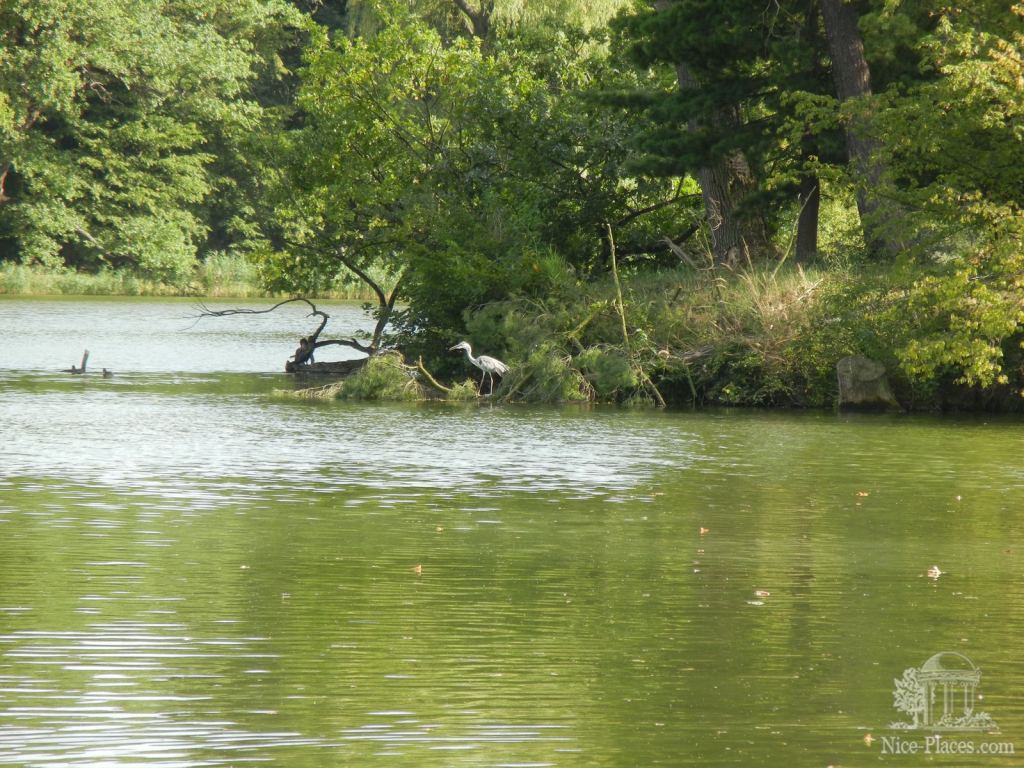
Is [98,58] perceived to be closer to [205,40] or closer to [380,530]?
[205,40]

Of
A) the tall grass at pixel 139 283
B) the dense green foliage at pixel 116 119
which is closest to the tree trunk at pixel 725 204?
the tall grass at pixel 139 283

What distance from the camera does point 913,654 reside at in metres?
7.86

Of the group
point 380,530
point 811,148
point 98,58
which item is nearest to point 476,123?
point 811,148

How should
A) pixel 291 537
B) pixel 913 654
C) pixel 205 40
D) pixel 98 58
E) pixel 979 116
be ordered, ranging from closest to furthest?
pixel 913 654 → pixel 291 537 → pixel 979 116 → pixel 98 58 → pixel 205 40

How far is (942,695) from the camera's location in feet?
23.2

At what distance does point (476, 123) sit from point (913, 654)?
23.7m

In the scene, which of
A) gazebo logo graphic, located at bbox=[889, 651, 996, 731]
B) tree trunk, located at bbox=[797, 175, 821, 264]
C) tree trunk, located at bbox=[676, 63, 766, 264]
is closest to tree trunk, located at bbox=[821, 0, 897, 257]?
tree trunk, located at bbox=[797, 175, 821, 264]

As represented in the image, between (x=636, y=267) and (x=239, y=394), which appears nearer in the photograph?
(x=239, y=394)

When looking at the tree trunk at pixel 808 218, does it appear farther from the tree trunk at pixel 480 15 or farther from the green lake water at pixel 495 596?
the tree trunk at pixel 480 15

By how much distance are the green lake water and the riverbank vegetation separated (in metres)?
4.29

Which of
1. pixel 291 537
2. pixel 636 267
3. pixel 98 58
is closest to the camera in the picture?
pixel 291 537

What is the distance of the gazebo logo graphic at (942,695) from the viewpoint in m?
6.67

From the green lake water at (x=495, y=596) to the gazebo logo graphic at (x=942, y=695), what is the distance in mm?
50

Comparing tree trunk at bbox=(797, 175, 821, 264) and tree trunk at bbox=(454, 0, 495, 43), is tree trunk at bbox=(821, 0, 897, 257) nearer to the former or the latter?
tree trunk at bbox=(797, 175, 821, 264)
